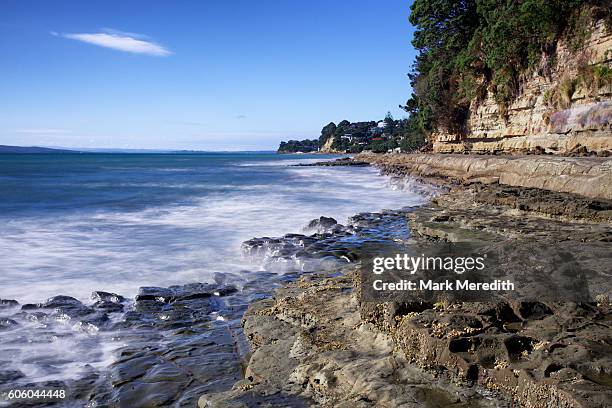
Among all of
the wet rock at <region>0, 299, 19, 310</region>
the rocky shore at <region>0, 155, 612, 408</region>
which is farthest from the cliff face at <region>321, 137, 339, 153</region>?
the rocky shore at <region>0, 155, 612, 408</region>

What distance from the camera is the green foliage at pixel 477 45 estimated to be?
22.2 meters

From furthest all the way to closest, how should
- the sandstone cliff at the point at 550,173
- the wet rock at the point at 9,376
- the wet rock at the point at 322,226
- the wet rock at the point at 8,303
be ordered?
the wet rock at the point at 322,226
the sandstone cliff at the point at 550,173
the wet rock at the point at 8,303
the wet rock at the point at 9,376

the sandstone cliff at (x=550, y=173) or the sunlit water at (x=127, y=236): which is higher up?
the sandstone cliff at (x=550, y=173)

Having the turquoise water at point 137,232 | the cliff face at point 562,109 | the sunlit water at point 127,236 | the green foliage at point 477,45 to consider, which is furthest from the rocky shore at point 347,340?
the green foliage at point 477,45

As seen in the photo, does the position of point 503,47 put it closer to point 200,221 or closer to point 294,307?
point 200,221

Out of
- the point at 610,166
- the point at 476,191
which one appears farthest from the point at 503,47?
the point at 610,166

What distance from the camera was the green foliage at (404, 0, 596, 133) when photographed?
73.0 ft

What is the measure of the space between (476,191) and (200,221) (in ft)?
28.5

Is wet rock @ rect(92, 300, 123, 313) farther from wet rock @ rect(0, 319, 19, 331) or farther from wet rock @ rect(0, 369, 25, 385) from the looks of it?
wet rock @ rect(0, 369, 25, 385)

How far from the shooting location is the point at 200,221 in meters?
14.9

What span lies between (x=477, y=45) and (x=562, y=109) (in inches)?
520

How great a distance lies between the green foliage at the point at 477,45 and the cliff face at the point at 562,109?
0.87 meters

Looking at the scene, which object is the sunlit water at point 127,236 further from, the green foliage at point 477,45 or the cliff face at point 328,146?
the cliff face at point 328,146

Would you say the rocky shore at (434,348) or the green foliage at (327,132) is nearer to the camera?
the rocky shore at (434,348)
